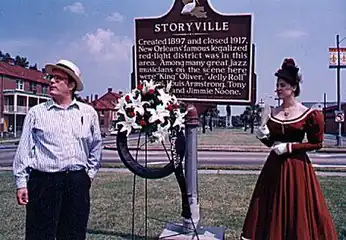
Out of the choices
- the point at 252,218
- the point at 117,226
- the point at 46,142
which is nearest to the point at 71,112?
the point at 46,142

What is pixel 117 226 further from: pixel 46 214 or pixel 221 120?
pixel 221 120

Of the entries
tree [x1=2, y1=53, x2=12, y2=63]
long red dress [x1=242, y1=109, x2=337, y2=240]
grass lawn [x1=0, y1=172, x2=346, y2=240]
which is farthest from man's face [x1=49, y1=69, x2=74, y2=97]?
tree [x1=2, y1=53, x2=12, y2=63]

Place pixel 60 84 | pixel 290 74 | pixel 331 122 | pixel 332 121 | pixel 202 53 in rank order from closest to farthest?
pixel 60 84, pixel 290 74, pixel 202 53, pixel 332 121, pixel 331 122

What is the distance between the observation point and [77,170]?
3.67 metres

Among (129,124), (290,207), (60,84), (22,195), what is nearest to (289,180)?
(290,207)

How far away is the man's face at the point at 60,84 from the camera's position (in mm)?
3670

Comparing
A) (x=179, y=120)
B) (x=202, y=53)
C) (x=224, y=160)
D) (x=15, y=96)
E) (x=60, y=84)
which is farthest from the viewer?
(x=15, y=96)

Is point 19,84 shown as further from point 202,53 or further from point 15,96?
point 202,53

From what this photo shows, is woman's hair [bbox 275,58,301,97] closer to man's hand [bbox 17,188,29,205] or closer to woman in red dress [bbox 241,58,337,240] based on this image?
woman in red dress [bbox 241,58,337,240]

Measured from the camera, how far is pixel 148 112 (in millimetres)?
4359

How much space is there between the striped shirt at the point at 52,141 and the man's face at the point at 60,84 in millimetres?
94

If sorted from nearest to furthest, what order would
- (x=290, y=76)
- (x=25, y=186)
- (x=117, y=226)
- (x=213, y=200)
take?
1. (x=25, y=186)
2. (x=290, y=76)
3. (x=117, y=226)
4. (x=213, y=200)

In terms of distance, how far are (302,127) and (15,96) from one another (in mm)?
42239

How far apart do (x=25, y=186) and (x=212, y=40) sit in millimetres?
2628
